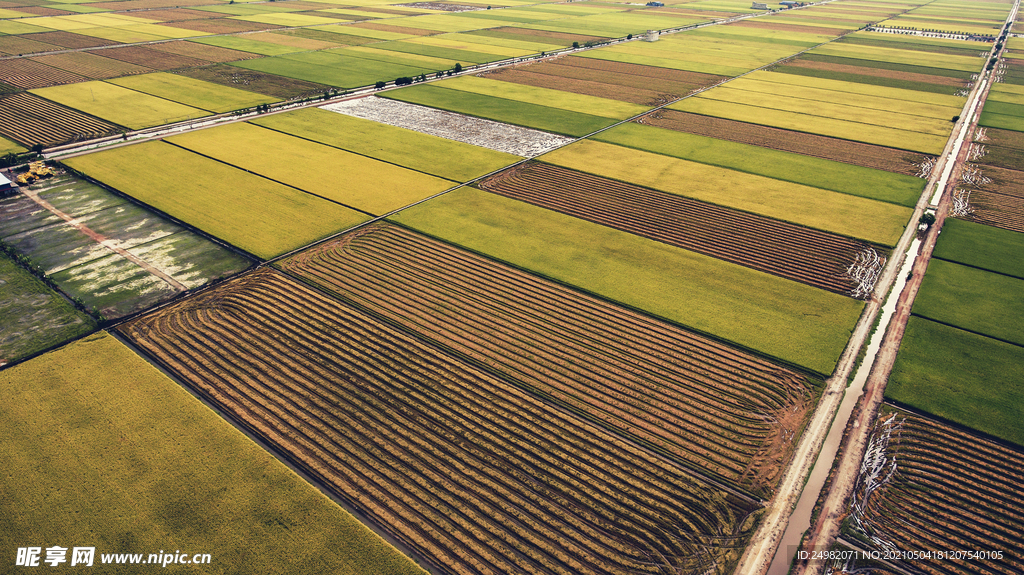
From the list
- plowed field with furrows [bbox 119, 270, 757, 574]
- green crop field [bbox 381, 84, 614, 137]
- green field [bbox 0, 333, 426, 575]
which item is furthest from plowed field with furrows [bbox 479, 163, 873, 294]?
green field [bbox 0, 333, 426, 575]

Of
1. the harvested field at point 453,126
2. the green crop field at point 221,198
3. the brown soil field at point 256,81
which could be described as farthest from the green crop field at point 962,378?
the brown soil field at point 256,81

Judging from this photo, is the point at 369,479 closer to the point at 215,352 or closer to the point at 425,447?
the point at 425,447

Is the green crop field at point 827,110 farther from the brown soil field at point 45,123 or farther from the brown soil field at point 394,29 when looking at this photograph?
the brown soil field at point 45,123

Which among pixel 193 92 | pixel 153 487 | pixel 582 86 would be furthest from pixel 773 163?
pixel 193 92

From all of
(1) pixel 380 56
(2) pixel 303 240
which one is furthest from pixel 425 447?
(1) pixel 380 56

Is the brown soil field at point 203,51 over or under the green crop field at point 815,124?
under

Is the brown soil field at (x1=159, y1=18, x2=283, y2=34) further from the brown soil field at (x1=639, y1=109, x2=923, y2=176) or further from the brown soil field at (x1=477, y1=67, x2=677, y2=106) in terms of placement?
the brown soil field at (x1=639, y1=109, x2=923, y2=176)
